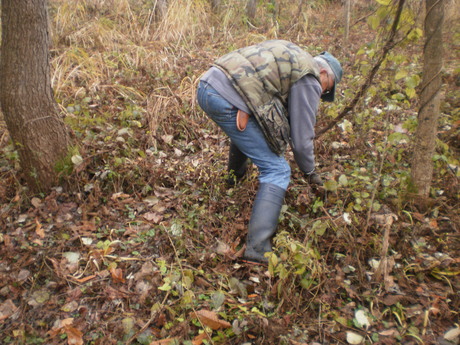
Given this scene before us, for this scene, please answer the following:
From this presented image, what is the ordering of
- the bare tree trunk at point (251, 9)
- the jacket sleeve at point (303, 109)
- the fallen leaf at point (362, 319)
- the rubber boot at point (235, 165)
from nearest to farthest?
the fallen leaf at point (362, 319)
the jacket sleeve at point (303, 109)
the rubber boot at point (235, 165)
the bare tree trunk at point (251, 9)

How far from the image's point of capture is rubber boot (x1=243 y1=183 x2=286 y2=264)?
7.20 ft

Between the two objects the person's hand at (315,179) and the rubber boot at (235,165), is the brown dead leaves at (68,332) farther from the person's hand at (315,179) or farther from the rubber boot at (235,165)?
the person's hand at (315,179)

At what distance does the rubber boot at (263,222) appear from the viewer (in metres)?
2.20

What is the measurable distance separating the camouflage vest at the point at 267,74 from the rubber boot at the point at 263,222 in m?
0.41

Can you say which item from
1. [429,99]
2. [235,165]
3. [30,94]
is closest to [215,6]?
[235,165]

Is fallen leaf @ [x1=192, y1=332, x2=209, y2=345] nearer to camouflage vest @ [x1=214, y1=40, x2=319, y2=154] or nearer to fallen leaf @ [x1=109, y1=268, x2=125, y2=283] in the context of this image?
fallen leaf @ [x1=109, y1=268, x2=125, y2=283]

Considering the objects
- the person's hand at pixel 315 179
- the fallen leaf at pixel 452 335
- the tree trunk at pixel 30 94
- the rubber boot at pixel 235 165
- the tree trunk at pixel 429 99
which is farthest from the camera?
the rubber boot at pixel 235 165

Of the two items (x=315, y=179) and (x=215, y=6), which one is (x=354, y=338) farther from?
(x=215, y=6)

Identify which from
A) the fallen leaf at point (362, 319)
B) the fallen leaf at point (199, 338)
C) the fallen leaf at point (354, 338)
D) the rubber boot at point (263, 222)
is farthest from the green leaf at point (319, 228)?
the fallen leaf at point (199, 338)

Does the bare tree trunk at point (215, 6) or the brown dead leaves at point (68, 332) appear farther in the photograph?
the bare tree trunk at point (215, 6)

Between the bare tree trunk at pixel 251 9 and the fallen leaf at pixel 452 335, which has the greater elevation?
the bare tree trunk at pixel 251 9

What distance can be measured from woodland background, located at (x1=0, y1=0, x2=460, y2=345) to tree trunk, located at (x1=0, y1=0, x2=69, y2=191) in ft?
0.57

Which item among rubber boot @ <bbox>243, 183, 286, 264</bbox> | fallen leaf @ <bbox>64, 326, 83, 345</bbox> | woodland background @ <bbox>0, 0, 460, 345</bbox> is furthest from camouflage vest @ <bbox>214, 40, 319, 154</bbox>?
fallen leaf @ <bbox>64, 326, 83, 345</bbox>

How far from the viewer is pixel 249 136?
2.23m
